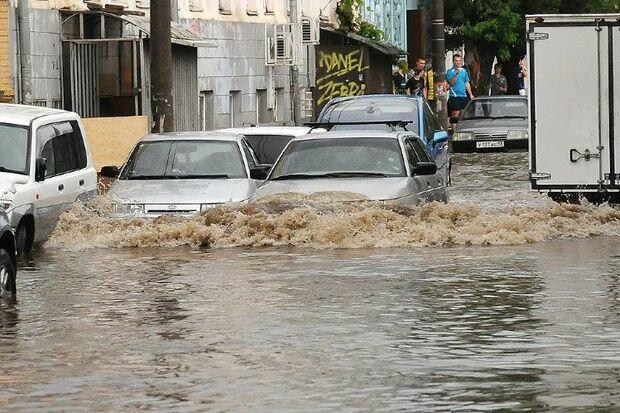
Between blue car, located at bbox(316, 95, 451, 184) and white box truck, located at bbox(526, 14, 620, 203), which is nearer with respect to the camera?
white box truck, located at bbox(526, 14, 620, 203)

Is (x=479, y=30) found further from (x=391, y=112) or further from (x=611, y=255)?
(x=611, y=255)

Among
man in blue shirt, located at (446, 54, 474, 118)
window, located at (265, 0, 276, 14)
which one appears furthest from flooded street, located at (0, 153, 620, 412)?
window, located at (265, 0, 276, 14)

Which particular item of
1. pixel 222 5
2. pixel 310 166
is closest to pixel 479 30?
pixel 222 5

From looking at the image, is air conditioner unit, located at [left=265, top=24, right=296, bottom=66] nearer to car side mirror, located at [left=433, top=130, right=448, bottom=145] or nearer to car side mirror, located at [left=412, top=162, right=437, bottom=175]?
car side mirror, located at [left=433, top=130, right=448, bottom=145]

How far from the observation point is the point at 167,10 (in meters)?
28.9

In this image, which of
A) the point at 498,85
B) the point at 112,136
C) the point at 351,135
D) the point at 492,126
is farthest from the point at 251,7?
the point at 351,135

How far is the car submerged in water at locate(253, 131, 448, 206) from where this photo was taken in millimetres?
21828

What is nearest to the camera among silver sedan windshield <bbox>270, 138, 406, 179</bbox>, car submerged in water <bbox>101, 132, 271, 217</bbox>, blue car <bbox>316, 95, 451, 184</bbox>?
car submerged in water <bbox>101, 132, 271, 217</bbox>

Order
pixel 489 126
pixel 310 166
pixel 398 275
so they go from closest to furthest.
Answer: pixel 398 275, pixel 310 166, pixel 489 126

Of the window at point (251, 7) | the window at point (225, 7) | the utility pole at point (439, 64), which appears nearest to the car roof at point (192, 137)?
the window at point (225, 7)

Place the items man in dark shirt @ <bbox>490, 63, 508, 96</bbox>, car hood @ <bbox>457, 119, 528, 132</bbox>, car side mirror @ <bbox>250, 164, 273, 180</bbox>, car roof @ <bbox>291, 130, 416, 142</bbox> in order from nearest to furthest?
car roof @ <bbox>291, 130, 416, 142</bbox> → car side mirror @ <bbox>250, 164, 273, 180</bbox> → car hood @ <bbox>457, 119, 528, 132</bbox> → man in dark shirt @ <bbox>490, 63, 508, 96</bbox>

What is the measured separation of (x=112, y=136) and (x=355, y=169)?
1190 centimetres

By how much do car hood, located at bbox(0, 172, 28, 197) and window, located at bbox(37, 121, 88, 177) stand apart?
775 millimetres

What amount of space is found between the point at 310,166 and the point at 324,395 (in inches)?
482
